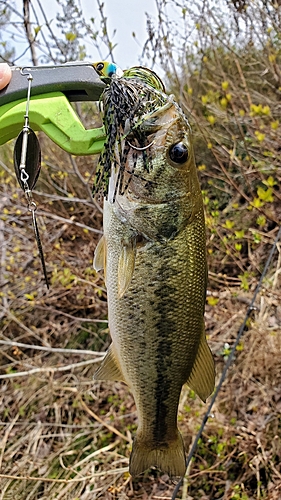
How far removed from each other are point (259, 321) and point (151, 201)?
2464mm

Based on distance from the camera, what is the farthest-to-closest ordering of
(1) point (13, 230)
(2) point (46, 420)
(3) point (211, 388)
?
(1) point (13, 230)
(2) point (46, 420)
(3) point (211, 388)

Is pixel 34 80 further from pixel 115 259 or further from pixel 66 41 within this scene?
pixel 66 41

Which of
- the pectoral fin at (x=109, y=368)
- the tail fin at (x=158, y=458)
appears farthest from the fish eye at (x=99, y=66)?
the tail fin at (x=158, y=458)

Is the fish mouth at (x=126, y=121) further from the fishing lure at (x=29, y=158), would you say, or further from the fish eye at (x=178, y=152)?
the fishing lure at (x=29, y=158)

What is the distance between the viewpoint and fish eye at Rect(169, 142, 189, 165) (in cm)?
121

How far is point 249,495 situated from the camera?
284cm

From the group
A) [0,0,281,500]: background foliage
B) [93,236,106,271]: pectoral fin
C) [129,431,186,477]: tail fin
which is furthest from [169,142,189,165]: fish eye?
[0,0,281,500]: background foliage

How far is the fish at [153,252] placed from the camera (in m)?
1.16

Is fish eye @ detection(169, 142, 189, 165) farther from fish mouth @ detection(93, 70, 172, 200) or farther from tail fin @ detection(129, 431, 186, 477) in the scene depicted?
tail fin @ detection(129, 431, 186, 477)

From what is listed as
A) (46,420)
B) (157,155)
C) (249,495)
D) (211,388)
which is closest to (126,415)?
(46,420)

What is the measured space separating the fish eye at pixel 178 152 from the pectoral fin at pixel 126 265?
10.0 inches

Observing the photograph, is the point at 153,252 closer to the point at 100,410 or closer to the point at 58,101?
the point at 58,101

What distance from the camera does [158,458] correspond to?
5.05 feet

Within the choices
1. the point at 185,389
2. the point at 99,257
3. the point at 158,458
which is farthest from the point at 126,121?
the point at 185,389
